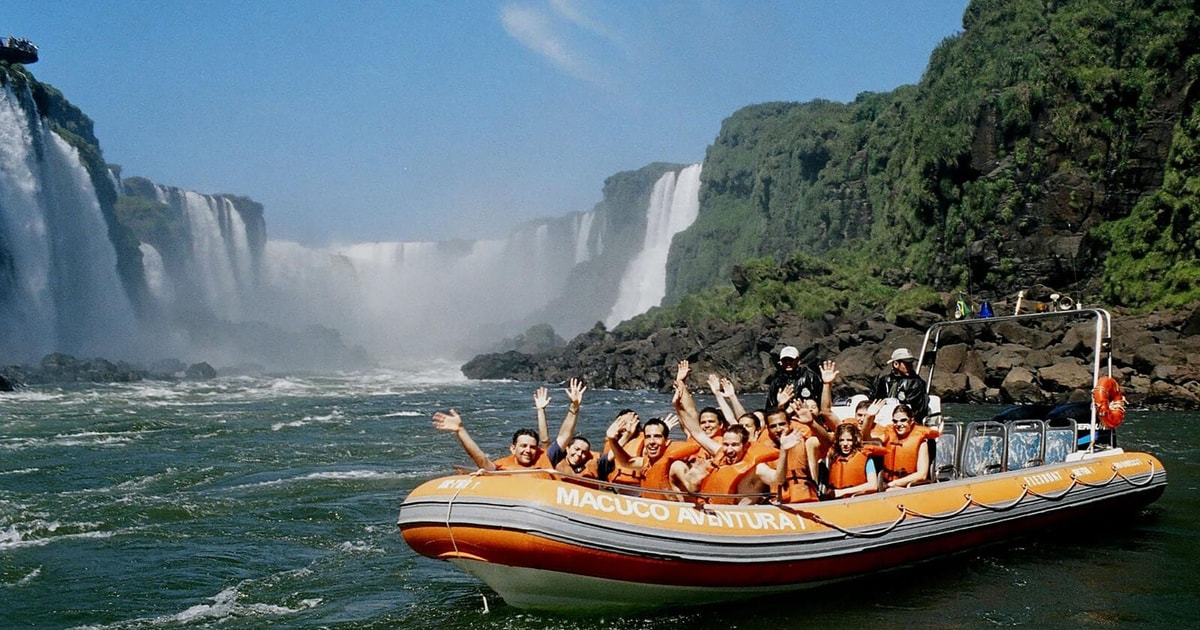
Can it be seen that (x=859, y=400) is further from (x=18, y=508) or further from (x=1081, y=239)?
(x=1081, y=239)

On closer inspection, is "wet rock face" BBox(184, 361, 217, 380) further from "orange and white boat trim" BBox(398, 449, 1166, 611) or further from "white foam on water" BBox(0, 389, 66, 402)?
"orange and white boat trim" BBox(398, 449, 1166, 611)

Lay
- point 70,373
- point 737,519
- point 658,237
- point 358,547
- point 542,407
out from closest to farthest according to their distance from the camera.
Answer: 1. point 737,519
2. point 542,407
3. point 358,547
4. point 70,373
5. point 658,237

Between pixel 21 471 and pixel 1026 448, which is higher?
pixel 1026 448

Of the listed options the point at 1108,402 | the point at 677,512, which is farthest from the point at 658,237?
the point at 677,512

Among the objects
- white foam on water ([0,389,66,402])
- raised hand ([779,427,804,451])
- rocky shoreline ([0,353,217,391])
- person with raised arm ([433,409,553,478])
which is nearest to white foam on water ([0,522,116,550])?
person with raised arm ([433,409,553,478])

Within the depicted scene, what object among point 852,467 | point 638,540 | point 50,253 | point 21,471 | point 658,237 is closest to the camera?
point 638,540

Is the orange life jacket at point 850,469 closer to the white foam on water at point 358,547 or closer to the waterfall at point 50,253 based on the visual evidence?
the white foam on water at point 358,547

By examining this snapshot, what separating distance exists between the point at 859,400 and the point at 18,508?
35.2 feet

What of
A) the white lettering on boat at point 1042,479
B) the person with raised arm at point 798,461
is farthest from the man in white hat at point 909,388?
the person with raised arm at point 798,461

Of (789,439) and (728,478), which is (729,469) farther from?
(789,439)

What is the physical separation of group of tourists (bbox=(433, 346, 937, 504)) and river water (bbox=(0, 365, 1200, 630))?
0.94 metres

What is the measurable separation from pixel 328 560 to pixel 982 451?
7081 mm

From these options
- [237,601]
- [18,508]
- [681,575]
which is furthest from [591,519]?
[18,508]

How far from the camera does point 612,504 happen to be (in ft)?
25.5
